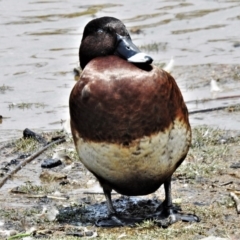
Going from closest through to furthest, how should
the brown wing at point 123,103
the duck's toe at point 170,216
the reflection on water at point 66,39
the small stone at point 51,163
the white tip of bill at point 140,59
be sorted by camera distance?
the brown wing at point 123,103
the white tip of bill at point 140,59
the duck's toe at point 170,216
the small stone at point 51,163
the reflection on water at point 66,39

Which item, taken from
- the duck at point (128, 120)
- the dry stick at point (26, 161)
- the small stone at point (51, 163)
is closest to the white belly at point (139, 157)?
the duck at point (128, 120)

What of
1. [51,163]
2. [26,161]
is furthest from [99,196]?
[26,161]

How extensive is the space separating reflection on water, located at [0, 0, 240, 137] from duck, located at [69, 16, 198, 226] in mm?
2832

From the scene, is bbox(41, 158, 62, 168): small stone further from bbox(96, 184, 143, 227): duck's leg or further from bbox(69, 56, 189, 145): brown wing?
bbox(69, 56, 189, 145): brown wing

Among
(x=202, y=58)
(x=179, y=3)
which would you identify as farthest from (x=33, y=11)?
(x=202, y=58)

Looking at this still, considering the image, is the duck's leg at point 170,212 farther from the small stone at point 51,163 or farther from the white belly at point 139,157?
the small stone at point 51,163

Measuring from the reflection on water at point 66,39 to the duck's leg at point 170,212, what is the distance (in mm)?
2662

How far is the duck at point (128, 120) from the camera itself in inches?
196

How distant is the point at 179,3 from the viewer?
13062 mm

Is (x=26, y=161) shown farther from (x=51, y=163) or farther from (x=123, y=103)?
(x=123, y=103)

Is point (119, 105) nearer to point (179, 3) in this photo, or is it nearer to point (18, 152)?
point (18, 152)

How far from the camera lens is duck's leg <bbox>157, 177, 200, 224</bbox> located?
5270 mm

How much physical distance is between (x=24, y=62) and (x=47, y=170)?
416cm

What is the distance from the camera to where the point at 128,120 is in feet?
16.3
